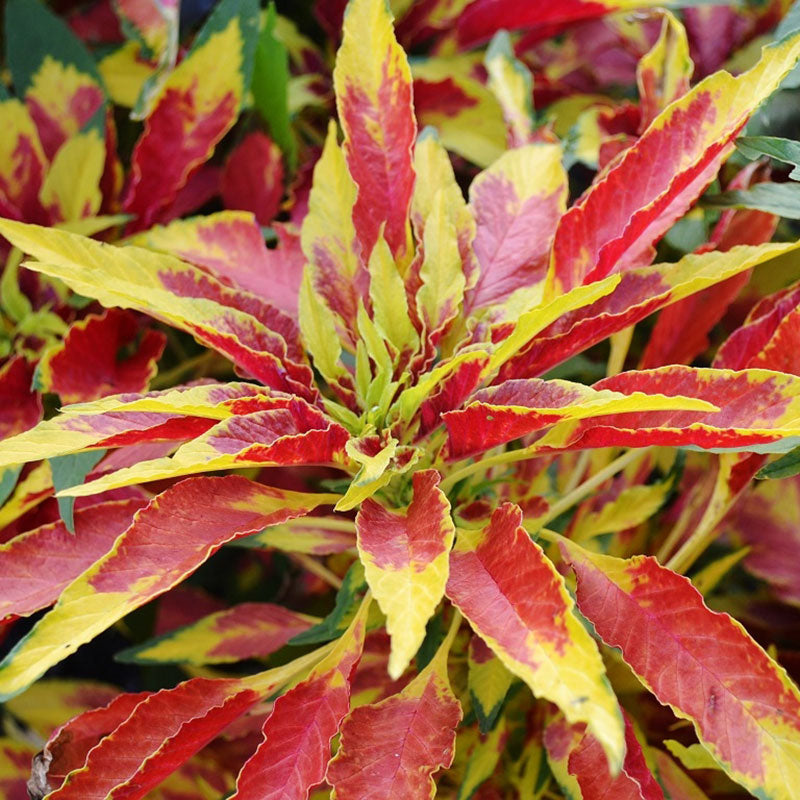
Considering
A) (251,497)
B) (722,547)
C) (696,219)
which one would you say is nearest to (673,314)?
(696,219)

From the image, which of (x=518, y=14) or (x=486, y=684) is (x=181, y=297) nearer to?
(x=486, y=684)

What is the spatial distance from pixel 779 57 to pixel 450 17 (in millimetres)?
501

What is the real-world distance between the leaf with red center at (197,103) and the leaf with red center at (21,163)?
0.10m

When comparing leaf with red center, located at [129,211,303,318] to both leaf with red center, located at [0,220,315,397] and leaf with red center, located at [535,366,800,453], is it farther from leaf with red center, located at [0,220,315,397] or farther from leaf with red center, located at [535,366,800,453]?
leaf with red center, located at [535,366,800,453]

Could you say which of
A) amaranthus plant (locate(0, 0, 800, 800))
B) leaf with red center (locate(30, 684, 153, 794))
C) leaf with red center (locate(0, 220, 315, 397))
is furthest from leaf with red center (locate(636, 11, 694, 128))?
leaf with red center (locate(30, 684, 153, 794))

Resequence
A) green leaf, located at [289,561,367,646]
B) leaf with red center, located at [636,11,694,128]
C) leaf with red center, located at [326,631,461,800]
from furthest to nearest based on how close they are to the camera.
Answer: leaf with red center, located at [636,11,694,128] < green leaf, located at [289,561,367,646] < leaf with red center, located at [326,631,461,800]

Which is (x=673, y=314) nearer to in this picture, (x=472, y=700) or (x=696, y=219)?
(x=696, y=219)

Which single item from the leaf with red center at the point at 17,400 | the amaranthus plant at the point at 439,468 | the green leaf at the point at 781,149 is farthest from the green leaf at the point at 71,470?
the green leaf at the point at 781,149

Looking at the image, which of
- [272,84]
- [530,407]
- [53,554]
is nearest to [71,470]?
[53,554]

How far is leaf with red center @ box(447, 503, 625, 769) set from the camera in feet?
1.24

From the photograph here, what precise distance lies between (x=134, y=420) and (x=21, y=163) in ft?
1.30

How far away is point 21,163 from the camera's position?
0.79m

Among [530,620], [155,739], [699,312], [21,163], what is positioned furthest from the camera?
[21,163]

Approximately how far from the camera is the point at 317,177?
0.62m
